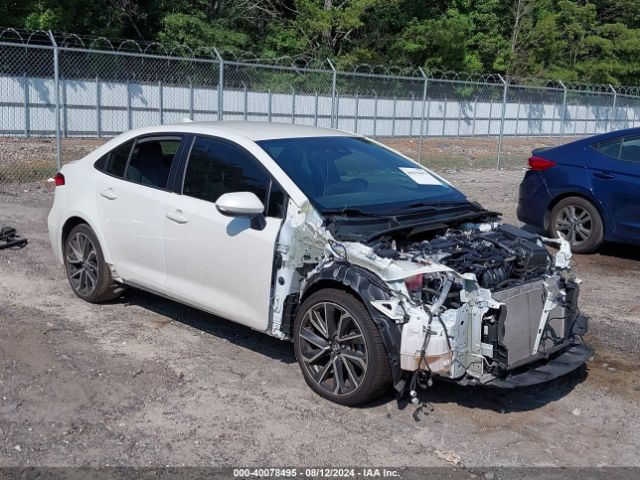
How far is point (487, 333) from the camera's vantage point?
435cm

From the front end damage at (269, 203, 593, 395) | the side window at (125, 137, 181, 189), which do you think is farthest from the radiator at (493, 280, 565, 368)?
the side window at (125, 137, 181, 189)

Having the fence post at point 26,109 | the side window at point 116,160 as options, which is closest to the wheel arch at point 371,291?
the side window at point 116,160

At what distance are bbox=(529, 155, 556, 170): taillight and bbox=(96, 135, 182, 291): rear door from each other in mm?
5239

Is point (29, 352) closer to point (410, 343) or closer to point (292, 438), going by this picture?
point (292, 438)

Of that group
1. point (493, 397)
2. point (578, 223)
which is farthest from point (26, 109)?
point (493, 397)

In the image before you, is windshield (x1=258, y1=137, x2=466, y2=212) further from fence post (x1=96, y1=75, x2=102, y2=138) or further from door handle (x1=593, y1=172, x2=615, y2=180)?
fence post (x1=96, y1=75, x2=102, y2=138)

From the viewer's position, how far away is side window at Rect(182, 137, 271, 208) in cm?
519

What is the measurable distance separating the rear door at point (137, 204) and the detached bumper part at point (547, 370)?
2632mm

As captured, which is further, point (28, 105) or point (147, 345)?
point (28, 105)

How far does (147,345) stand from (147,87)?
19494 millimetres

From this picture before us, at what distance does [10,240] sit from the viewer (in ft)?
28.3

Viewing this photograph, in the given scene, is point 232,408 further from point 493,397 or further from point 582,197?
point 582,197

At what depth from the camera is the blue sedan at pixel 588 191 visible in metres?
8.65

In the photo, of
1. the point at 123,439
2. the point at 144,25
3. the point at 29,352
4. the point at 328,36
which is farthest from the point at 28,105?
the point at 123,439
